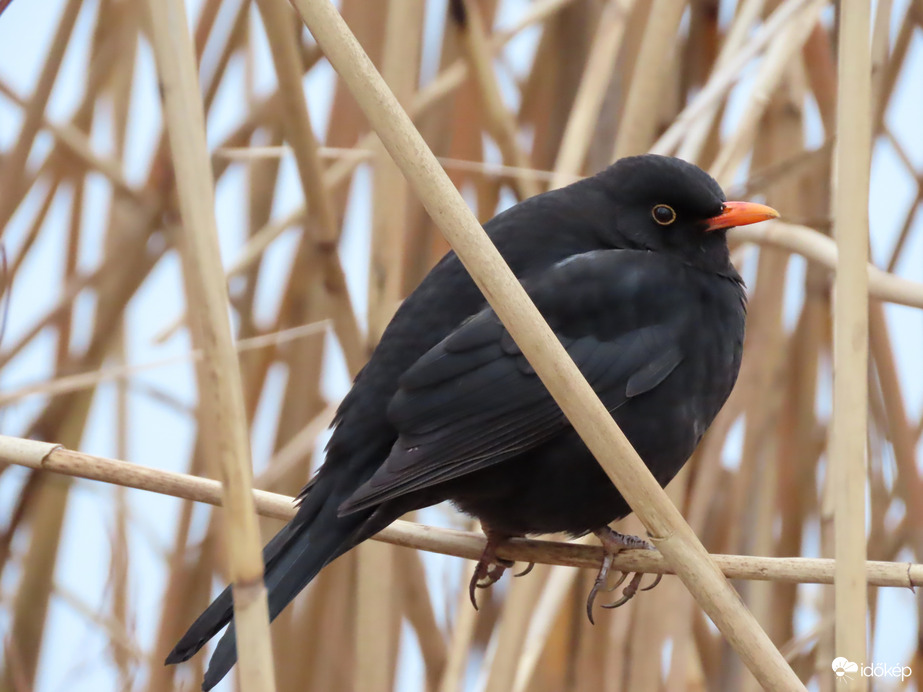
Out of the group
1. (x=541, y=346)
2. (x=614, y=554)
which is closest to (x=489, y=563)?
(x=614, y=554)

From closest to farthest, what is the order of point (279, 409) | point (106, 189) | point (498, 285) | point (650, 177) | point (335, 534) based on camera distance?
point (498, 285), point (335, 534), point (650, 177), point (279, 409), point (106, 189)

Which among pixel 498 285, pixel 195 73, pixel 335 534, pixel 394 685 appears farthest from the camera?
pixel 394 685

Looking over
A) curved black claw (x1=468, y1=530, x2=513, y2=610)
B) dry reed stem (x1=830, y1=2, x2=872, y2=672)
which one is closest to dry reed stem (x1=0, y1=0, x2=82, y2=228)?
curved black claw (x1=468, y1=530, x2=513, y2=610)

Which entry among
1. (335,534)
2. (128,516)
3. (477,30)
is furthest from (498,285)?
(128,516)

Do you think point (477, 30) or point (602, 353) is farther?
point (477, 30)

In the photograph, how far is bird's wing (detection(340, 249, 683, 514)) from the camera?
160 centimetres

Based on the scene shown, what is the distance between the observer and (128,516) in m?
2.61

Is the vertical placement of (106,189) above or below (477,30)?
above

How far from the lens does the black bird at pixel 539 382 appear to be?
161cm

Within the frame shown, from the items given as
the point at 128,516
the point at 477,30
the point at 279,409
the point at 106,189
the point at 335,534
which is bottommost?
the point at 335,534

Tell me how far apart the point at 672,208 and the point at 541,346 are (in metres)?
1.02

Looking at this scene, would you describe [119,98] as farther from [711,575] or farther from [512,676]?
[711,575]

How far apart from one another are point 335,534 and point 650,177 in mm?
893

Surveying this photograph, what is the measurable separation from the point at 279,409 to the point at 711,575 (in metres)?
1.48
